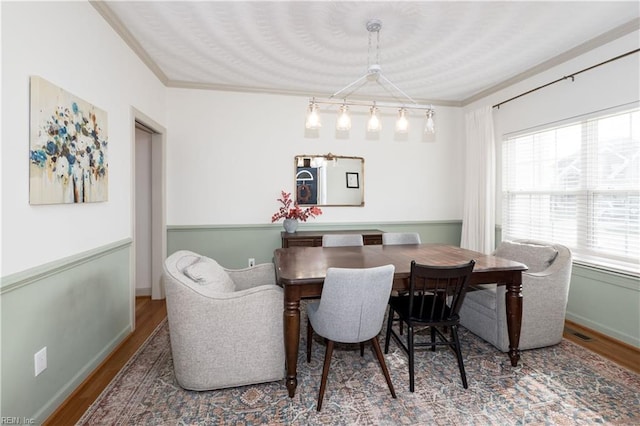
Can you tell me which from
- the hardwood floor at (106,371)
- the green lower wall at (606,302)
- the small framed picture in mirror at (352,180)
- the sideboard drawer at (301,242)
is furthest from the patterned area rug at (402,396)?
the small framed picture in mirror at (352,180)

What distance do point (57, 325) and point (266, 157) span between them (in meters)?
2.80

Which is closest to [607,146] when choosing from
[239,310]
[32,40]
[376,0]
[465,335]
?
[465,335]

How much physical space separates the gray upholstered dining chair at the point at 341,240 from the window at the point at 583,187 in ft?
7.07

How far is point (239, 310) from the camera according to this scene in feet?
6.31

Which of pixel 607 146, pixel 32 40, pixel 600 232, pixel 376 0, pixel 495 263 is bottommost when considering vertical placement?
pixel 495 263

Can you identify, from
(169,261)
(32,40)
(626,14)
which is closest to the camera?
(32,40)

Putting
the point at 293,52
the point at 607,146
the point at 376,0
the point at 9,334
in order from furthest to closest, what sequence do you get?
the point at 293,52, the point at 607,146, the point at 376,0, the point at 9,334

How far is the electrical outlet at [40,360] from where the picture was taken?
5.43 ft

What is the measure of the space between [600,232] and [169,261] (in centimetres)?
377

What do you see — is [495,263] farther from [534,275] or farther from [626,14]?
[626,14]

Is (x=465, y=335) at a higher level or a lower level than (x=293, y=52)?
lower

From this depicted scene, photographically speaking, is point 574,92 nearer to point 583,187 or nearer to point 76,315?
point 583,187

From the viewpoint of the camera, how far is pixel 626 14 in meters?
2.41

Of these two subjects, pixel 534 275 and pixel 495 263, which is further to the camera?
pixel 534 275
